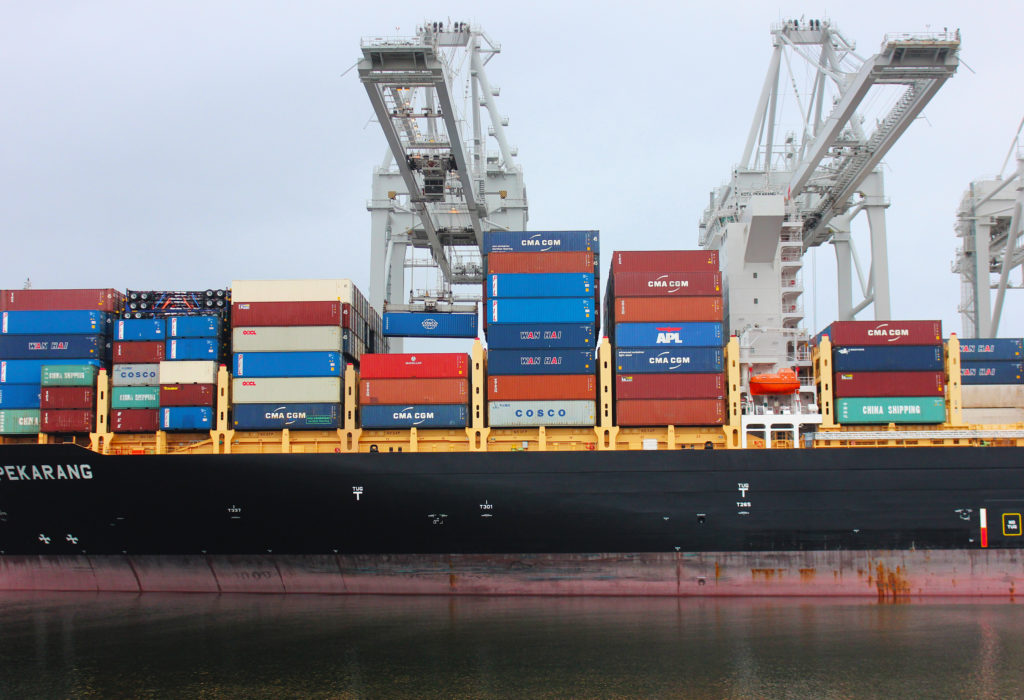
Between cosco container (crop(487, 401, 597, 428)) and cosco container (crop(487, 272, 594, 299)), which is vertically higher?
cosco container (crop(487, 272, 594, 299))

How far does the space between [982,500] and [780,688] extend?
14.4m

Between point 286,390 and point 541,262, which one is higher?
point 541,262

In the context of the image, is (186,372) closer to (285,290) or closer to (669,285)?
(285,290)

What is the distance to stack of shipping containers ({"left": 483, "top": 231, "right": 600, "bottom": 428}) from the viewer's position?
1251 inches

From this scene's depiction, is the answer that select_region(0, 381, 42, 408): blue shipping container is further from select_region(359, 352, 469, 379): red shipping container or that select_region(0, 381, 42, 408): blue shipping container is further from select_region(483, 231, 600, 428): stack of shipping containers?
select_region(483, 231, 600, 428): stack of shipping containers

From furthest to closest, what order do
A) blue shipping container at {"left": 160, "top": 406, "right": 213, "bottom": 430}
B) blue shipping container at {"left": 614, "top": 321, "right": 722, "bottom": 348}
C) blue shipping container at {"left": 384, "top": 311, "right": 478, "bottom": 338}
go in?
blue shipping container at {"left": 384, "top": 311, "right": 478, "bottom": 338}, blue shipping container at {"left": 614, "top": 321, "right": 722, "bottom": 348}, blue shipping container at {"left": 160, "top": 406, "right": 213, "bottom": 430}

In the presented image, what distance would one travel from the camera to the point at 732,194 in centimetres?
4047

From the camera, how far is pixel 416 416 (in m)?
31.8

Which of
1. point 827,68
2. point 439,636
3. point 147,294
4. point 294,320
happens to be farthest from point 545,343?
point 827,68

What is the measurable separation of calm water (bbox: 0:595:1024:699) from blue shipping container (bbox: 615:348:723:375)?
318 inches

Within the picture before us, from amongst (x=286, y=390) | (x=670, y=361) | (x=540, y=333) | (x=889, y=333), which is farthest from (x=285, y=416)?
(x=889, y=333)

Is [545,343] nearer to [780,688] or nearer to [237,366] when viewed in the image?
[237,366]

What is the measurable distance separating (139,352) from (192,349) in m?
1.98

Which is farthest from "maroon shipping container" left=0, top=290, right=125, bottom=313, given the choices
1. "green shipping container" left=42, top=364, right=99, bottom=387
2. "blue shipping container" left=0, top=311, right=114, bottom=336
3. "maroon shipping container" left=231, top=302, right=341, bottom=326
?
"maroon shipping container" left=231, top=302, right=341, bottom=326
